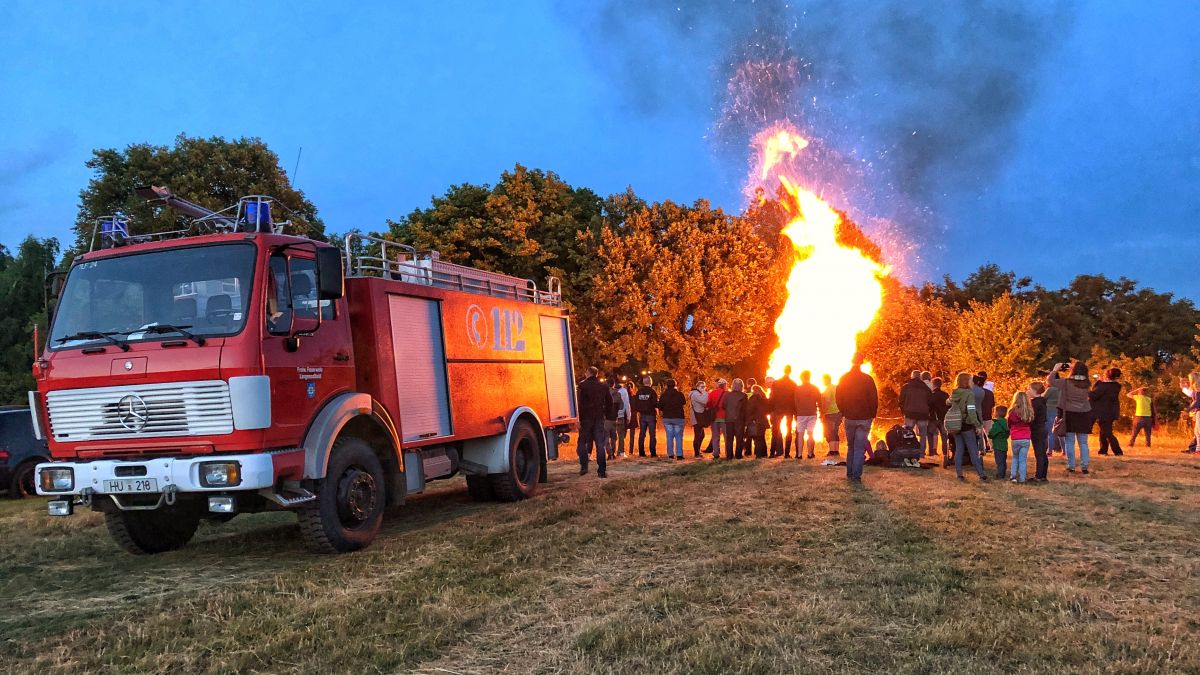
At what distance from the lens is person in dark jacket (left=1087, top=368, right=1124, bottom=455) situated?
15.3 metres

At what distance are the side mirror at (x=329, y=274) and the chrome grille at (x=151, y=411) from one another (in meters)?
1.25

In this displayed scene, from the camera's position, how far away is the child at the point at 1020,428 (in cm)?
1202

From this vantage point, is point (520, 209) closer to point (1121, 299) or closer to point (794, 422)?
point (794, 422)

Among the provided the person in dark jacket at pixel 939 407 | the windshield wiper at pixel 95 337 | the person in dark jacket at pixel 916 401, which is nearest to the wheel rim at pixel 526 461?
the windshield wiper at pixel 95 337

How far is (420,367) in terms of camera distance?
9305 mm

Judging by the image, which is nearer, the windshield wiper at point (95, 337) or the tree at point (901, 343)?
the windshield wiper at point (95, 337)

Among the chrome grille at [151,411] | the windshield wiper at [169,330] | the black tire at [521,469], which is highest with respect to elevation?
the windshield wiper at [169,330]

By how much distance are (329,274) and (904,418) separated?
39.6 ft

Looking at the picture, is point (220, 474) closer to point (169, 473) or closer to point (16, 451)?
point (169, 473)

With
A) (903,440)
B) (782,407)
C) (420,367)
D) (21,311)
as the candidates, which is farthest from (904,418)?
(21,311)

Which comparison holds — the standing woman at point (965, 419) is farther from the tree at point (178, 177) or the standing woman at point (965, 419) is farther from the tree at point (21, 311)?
the tree at point (21, 311)

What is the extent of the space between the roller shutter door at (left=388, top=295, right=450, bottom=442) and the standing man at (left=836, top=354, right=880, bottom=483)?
6415 millimetres

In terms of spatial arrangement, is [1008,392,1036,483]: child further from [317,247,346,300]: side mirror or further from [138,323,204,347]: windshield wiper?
[138,323,204,347]: windshield wiper

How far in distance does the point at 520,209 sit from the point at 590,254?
9.90 ft
